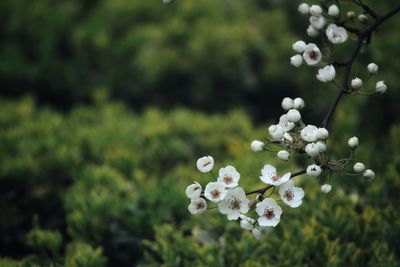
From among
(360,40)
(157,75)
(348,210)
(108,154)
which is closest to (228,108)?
(157,75)

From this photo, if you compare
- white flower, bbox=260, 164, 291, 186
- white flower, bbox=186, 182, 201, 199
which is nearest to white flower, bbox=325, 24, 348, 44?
white flower, bbox=260, 164, 291, 186

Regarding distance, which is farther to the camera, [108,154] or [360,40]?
[108,154]

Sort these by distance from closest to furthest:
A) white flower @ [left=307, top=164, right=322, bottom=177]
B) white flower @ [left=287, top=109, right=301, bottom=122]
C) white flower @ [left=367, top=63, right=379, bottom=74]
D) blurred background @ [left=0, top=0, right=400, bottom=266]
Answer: white flower @ [left=307, top=164, right=322, bottom=177]
white flower @ [left=287, top=109, right=301, bottom=122]
white flower @ [left=367, top=63, right=379, bottom=74]
blurred background @ [left=0, top=0, right=400, bottom=266]

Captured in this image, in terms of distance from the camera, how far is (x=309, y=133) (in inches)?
67.8

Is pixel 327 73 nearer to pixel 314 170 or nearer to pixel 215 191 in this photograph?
pixel 314 170

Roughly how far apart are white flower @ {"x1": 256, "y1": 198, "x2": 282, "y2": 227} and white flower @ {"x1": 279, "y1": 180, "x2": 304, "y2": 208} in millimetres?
45

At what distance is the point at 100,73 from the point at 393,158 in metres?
2.97

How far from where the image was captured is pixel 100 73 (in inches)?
196

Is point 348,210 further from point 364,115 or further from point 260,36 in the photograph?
point 260,36

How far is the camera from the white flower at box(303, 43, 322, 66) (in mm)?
1793

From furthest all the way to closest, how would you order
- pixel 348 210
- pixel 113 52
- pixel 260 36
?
pixel 260 36, pixel 113 52, pixel 348 210

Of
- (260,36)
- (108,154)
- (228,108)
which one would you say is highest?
(260,36)

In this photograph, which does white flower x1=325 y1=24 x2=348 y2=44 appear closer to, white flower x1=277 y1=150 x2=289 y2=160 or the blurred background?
white flower x1=277 y1=150 x2=289 y2=160

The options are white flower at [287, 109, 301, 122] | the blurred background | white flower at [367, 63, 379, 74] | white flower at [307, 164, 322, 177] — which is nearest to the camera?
white flower at [307, 164, 322, 177]
